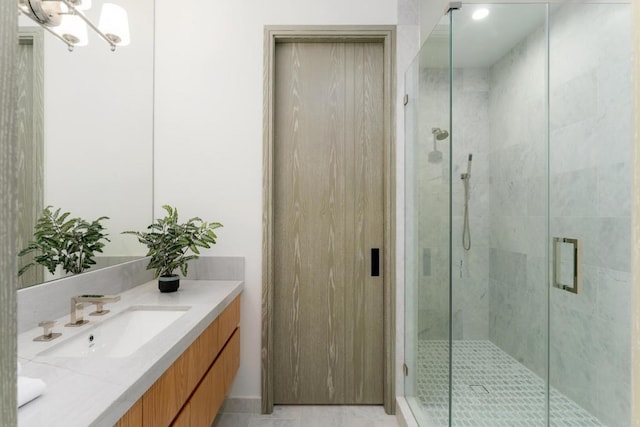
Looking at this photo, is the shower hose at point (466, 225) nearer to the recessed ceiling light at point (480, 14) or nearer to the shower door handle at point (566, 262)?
the shower door handle at point (566, 262)

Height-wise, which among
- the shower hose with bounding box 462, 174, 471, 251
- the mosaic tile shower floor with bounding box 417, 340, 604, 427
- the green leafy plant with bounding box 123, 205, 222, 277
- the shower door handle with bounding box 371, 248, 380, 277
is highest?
the shower hose with bounding box 462, 174, 471, 251

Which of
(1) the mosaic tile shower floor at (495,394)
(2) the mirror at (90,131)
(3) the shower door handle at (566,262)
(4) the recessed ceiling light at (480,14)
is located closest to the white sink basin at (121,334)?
(2) the mirror at (90,131)

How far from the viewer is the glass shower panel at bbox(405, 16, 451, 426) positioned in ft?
5.59

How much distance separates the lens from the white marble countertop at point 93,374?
76 centimetres

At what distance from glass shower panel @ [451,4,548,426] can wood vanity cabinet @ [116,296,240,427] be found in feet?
3.43

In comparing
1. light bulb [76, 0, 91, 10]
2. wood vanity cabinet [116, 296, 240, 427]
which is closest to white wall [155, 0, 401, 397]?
wood vanity cabinet [116, 296, 240, 427]

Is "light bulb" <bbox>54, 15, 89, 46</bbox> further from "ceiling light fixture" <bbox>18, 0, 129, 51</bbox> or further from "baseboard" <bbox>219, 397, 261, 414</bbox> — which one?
"baseboard" <bbox>219, 397, 261, 414</bbox>

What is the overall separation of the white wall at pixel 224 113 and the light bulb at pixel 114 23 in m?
0.44

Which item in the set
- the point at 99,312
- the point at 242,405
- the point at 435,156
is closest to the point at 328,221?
the point at 435,156

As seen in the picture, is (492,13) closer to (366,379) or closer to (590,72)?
(590,72)

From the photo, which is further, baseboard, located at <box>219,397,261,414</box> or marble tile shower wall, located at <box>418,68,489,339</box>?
baseboard, located at <box>219,397,261,414</box>

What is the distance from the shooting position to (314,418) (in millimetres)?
2236

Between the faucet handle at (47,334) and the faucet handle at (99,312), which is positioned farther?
the faucet handle at (99,312)

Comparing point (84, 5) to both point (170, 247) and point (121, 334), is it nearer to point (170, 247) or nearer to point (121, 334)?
point (170, 247)
